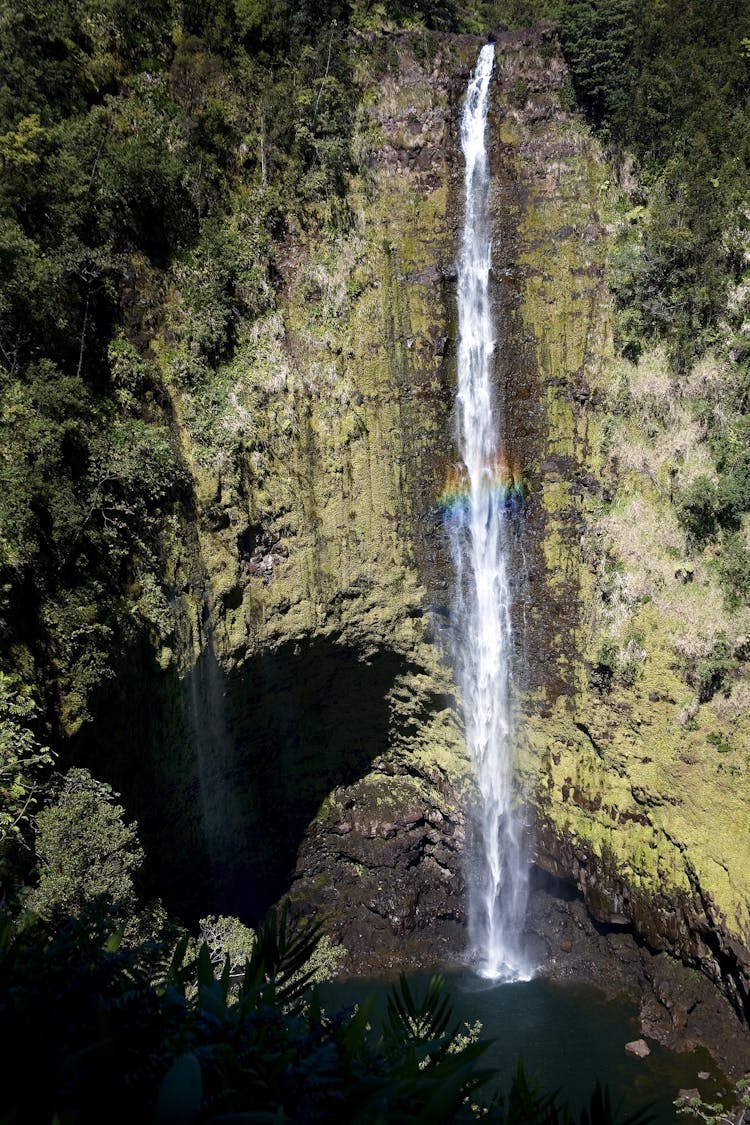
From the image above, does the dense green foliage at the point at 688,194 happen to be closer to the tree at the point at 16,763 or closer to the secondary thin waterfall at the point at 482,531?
the secondary thin waterfall at the point at 482,531

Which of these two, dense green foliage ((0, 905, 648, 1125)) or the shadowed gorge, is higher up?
the shadowed gorge

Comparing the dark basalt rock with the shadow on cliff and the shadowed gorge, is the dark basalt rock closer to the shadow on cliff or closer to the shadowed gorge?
the shadowed gorge

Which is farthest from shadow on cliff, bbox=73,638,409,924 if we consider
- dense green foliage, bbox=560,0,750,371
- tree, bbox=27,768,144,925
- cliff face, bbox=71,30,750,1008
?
dense green foliage, bbox=560,0,750,371

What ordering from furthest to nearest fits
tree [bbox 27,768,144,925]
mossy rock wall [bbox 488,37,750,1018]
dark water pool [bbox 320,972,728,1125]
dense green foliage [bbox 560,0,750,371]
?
dense green foliage [bbox 560,0,750,371]
mossy rock wall [bbox 488,37,750,1018]
dark water pool [bbox 320,972,728,1125]
tree [bbox 27,768,144,925]

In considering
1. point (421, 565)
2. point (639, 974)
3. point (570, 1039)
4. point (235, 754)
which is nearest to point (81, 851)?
point (235, 754)

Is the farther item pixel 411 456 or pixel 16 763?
pixel 411 456

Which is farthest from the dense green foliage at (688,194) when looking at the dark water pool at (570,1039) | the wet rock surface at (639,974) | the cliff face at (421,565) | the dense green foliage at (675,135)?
the dark water pool at (570,1039)

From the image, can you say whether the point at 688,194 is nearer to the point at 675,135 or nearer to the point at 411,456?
the point at 675,135
